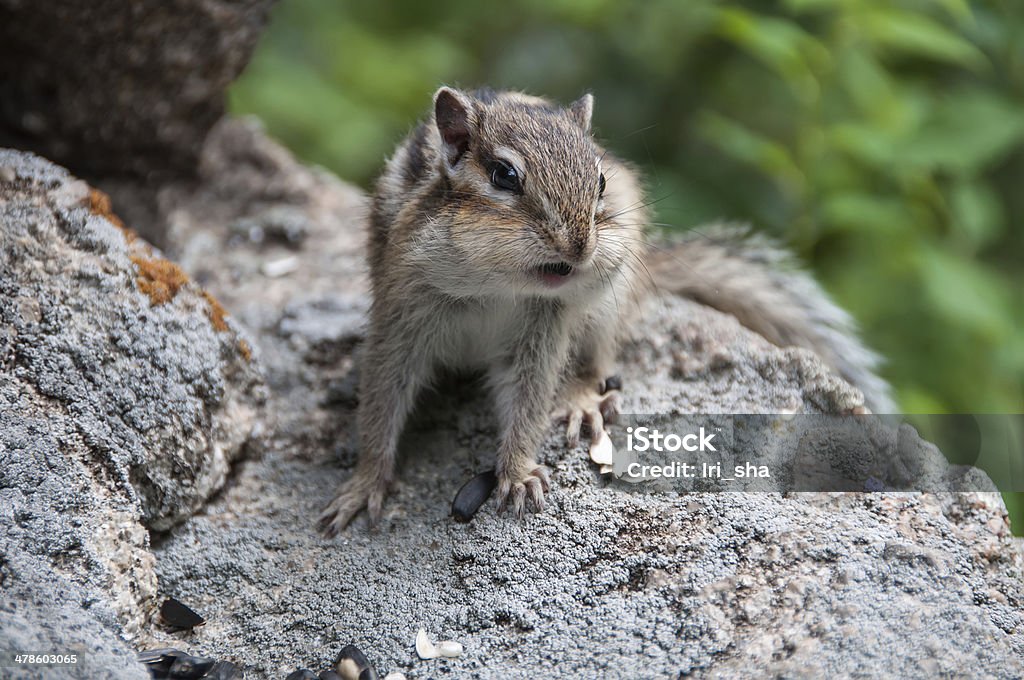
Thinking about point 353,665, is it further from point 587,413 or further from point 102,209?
point 102,209

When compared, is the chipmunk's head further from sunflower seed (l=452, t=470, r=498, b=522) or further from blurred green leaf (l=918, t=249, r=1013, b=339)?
blurred green leaf (l=918, t=249, r=1013, b=339)

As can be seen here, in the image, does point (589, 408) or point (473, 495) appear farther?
point (589, 408)

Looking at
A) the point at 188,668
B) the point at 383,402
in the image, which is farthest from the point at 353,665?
the point at 383,402

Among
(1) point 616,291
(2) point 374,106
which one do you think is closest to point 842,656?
(1) point 616,291

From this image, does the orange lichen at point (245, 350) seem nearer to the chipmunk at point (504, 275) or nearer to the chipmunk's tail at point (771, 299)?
the chipmunk at point (504, 275)

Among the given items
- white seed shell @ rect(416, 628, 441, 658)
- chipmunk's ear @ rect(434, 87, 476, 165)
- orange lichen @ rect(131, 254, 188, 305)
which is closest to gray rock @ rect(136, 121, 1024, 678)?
white seed shell @ rect(416, 628, 441, 658)

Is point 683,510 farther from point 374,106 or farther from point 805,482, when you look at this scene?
point 374,106

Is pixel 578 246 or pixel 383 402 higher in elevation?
pixel 578 246
